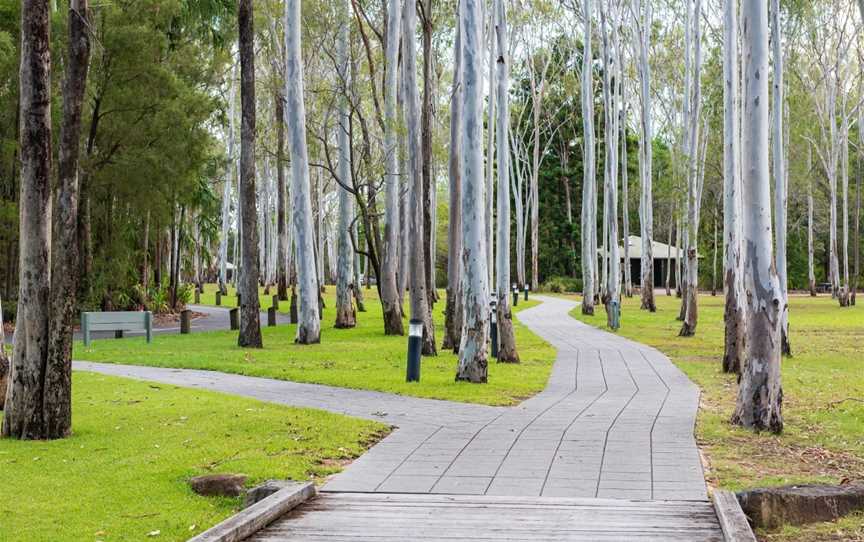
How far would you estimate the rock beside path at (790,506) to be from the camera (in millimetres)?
6734

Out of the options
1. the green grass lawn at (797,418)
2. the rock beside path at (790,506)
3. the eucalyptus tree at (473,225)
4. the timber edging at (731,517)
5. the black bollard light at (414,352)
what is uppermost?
the eucalyptus tree at (473,225)

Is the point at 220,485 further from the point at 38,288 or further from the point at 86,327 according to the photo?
the point at 86,327

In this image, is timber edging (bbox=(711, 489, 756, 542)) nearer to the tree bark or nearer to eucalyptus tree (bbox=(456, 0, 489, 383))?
the tree bark

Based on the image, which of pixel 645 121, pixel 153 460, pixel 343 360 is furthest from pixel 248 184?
pixel 645 121

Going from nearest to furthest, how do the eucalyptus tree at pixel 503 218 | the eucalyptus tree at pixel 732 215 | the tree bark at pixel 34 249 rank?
the tree bark at pixel 34 249 < the eucalyptus tree at pixel 732 215 < the eucalyptus tree at pixel 503 218

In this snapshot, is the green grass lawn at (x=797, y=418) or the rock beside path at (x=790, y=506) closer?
the rock beside path at (x=790, y=506)

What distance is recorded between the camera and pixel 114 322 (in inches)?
900

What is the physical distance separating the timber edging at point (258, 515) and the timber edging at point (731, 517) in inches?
113

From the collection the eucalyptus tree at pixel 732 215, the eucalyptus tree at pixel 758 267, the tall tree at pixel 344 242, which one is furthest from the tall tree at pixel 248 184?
the eucalyptus tree at pixel 758 267

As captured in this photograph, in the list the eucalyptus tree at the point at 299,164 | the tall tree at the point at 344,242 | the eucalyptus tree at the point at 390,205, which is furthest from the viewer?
the tall tree at the point at 344,242

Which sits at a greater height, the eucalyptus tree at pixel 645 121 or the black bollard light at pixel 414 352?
the eucalyptus tree at pixel 645 121

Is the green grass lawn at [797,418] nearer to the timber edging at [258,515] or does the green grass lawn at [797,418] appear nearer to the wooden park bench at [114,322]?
Result: the timber edging at [258,515]

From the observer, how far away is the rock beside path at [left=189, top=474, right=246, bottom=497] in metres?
7.43

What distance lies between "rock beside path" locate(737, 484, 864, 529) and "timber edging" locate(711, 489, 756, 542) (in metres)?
0.14
